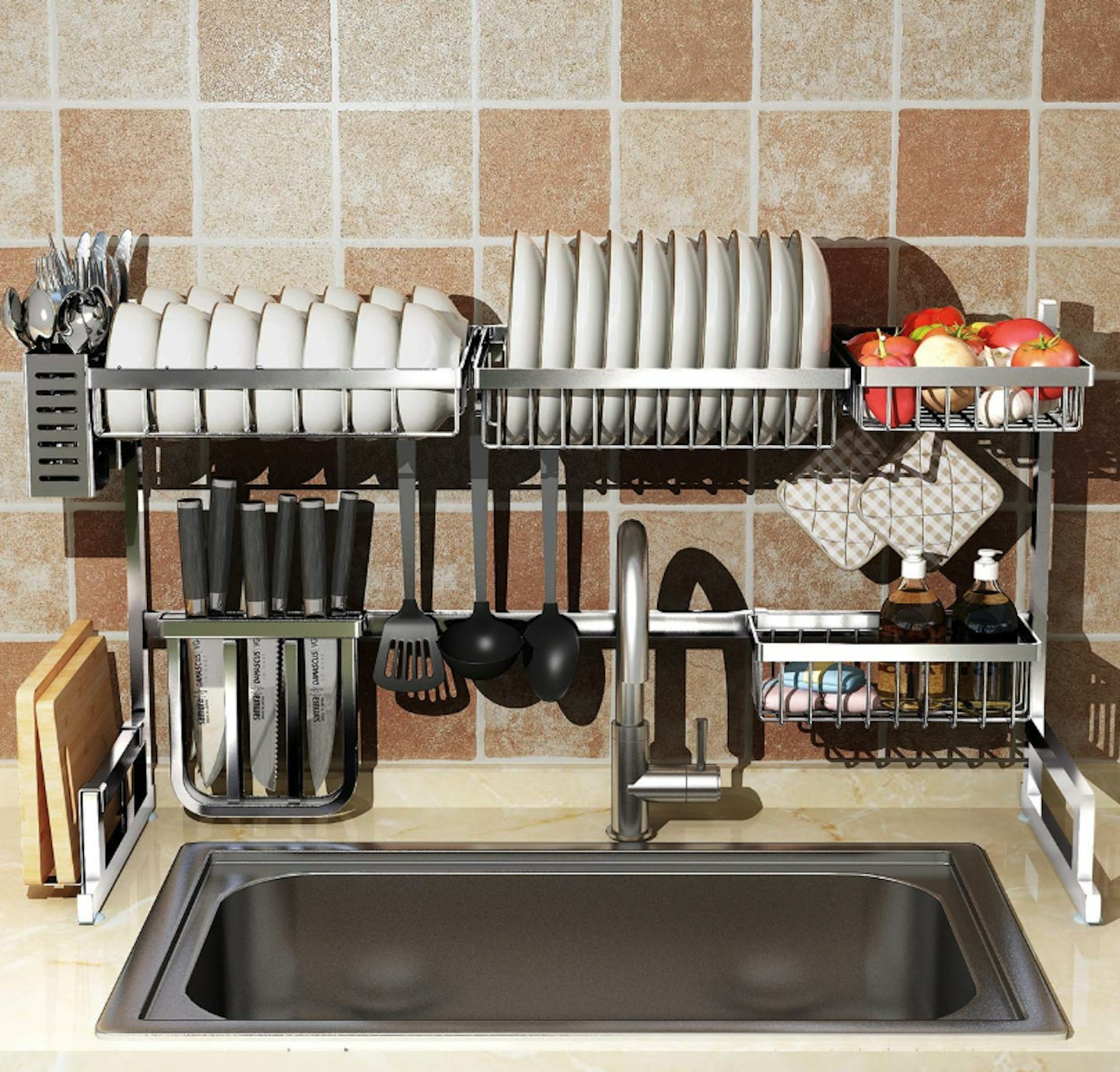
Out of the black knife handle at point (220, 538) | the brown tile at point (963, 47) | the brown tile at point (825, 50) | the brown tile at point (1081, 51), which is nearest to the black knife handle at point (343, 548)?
the black knife handle at point (220, 538)

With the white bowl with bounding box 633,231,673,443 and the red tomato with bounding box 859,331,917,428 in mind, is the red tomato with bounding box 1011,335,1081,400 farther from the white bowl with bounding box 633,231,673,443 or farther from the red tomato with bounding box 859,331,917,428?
the white bowl with bounding box 633,231,673,443

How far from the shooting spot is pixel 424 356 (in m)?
1.46

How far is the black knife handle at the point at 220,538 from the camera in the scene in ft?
5.41

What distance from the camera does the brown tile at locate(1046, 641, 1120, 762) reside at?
175cm

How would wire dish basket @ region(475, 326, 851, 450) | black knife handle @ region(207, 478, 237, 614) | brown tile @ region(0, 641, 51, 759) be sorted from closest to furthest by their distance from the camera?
wire dish basket @ region(475, 326, 851, 450) < black knife handle @ region(207, 478, 237, 614) < brown tile @ region(0, 641, 51, 759)

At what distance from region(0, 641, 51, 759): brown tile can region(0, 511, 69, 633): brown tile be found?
0.7 inches

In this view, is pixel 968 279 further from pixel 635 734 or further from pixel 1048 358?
pixel 635 734

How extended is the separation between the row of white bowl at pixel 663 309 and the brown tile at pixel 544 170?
0.68 feet

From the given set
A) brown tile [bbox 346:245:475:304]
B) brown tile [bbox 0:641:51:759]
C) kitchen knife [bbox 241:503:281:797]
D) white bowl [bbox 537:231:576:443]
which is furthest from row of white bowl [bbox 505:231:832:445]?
brown tile [bbox 0:641:51:759]

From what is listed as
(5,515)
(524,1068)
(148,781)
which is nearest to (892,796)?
(524,1068)

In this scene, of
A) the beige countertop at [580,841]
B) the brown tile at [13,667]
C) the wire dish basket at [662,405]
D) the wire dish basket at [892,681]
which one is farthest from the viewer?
the brown tile at [13,667]

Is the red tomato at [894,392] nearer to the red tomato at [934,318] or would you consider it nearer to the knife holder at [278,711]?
the red tomato at [934,318]

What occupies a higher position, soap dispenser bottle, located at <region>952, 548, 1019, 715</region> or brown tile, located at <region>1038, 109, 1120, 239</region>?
brown tile, located at <region>1038, 109, 1120, 239</region>

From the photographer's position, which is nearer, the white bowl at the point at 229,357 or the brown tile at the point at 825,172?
the white bowl at the point at 229,357
